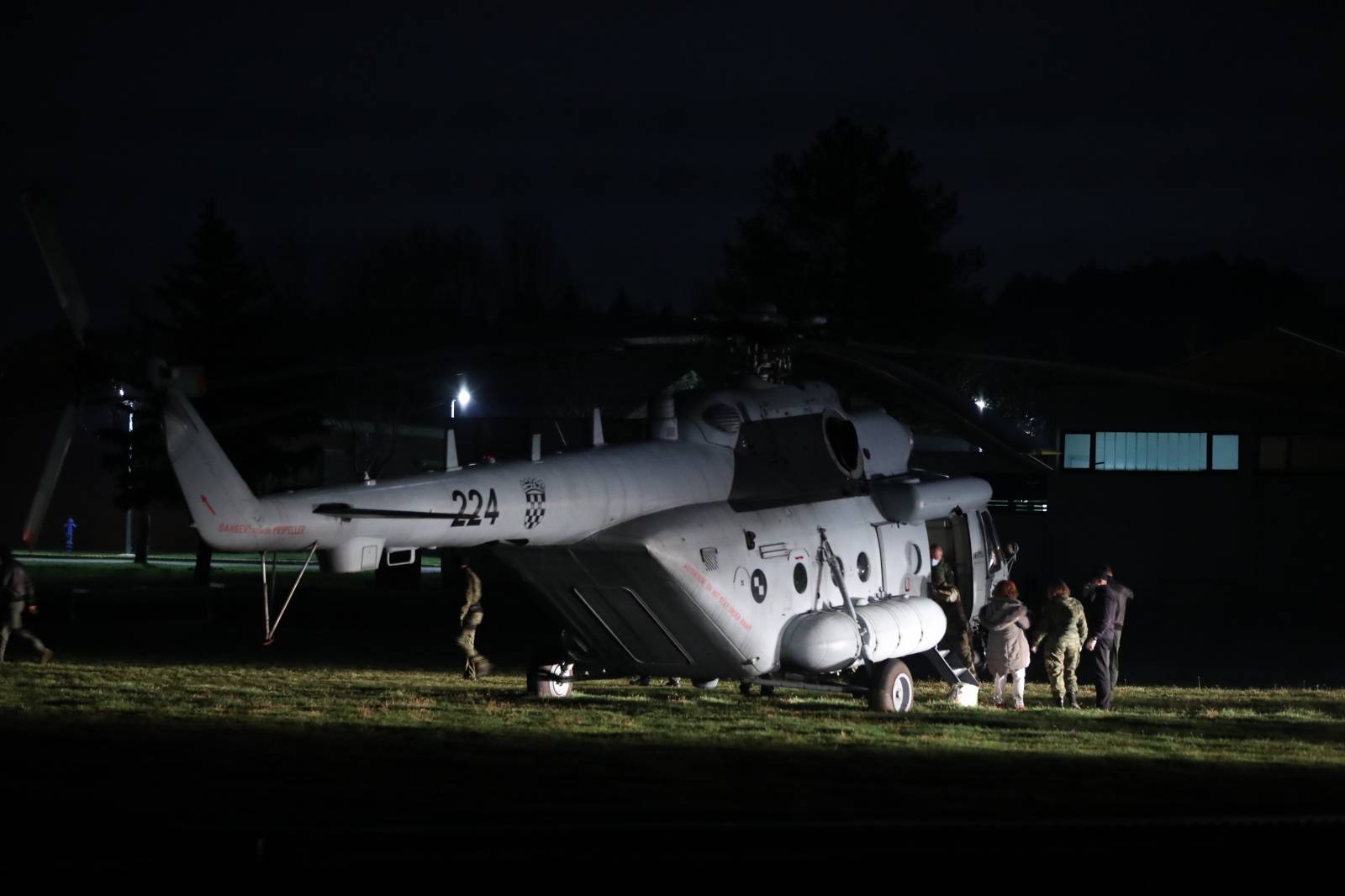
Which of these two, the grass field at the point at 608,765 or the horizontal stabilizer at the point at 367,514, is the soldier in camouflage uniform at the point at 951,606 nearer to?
the grass field at the point at 608,765

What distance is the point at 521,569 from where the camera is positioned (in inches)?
591

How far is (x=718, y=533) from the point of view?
15.3 m

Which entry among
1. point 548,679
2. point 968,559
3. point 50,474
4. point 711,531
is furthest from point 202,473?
point 968,559

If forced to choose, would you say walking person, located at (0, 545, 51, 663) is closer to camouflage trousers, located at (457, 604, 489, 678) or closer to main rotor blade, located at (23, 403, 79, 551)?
camouflage trousers, located at (457, 604, 489, 678)

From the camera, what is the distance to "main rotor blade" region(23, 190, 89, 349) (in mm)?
12266

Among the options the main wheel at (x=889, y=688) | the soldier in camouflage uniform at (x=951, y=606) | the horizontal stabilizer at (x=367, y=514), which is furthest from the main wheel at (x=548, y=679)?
the soldier in camouflage uniform at (x=951, y=606)

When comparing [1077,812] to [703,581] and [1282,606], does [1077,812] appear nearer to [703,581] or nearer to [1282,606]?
[703,581]

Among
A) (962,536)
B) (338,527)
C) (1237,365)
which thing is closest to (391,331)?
(1237,365)

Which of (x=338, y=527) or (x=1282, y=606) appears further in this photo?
(x=1282, y=606)

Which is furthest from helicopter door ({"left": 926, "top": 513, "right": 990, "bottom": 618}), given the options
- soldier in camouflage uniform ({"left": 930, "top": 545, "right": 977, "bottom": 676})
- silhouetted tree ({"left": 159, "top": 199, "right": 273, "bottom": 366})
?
silhouetted tree ({"left": 159, "top": 199, "right": 273, "bottom": 366})

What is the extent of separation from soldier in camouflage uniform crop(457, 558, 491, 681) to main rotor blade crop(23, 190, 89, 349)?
742cm

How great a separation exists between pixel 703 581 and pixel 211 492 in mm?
5364

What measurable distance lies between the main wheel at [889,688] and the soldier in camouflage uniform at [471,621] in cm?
540

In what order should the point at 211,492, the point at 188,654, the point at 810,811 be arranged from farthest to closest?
the point at 188,654, the point at 211,492, the point at 810,811
